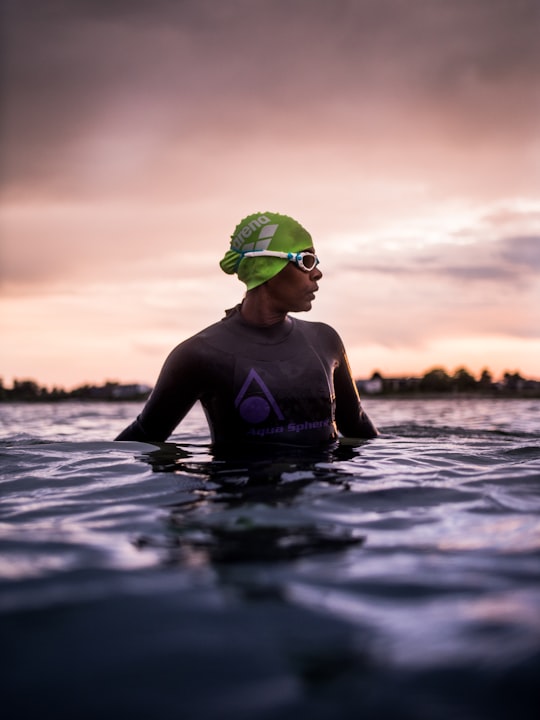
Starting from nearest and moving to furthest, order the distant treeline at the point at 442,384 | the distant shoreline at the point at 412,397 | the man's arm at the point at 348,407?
the man's arm at the point at 348,407, the distant shoreline at the point at 412,397, the distant treeline at the point at 442,384

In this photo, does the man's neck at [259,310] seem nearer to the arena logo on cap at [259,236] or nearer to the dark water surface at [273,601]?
the arena logo on cap at [259,236]

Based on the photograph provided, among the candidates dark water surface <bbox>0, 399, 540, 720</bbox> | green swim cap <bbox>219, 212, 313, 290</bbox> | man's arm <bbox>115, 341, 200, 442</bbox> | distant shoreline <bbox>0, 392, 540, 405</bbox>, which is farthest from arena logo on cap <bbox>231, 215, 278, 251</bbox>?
distant shoreline <bbox>0, 392, 540, 405</bbox>

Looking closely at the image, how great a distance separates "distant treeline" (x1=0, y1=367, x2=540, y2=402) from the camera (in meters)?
46.9

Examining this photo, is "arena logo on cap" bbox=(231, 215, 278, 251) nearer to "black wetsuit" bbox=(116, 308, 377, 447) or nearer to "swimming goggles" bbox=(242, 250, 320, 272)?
"swimming goggles" bbox=(242, 250, 320, 272)

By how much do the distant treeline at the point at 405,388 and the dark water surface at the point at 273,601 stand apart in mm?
42368

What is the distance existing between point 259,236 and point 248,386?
1181 millimetres

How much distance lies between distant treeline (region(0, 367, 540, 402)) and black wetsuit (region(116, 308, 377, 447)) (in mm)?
40567

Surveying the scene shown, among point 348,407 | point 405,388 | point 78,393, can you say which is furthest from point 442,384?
point 348,407

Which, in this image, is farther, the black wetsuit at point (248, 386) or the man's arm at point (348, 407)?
the man's arm at point (348, 407)

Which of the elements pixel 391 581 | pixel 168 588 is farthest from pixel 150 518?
pixel 391 581

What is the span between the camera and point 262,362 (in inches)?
182

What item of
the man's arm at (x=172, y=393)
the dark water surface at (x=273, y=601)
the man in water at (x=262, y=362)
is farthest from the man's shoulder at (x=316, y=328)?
the dark water surface at (x=273, y=601)

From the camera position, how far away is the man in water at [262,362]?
4.57 metres

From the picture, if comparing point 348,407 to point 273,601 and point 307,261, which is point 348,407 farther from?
point 273,601
